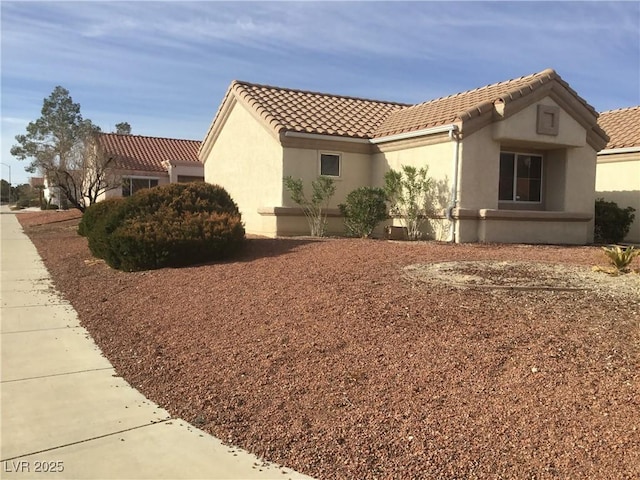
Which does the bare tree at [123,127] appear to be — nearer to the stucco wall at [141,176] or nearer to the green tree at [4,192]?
the green tree at [4,192]

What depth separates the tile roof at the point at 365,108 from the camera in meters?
14.2

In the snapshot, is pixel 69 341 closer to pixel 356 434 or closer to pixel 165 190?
pixel 356 434

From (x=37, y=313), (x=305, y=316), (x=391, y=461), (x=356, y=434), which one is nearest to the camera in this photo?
(x=391, y=461)

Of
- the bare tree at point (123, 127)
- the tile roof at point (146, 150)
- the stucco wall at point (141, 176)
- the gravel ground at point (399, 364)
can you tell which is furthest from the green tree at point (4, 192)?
the gravel ground at point (399, 364)

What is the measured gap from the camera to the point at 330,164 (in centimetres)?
1608

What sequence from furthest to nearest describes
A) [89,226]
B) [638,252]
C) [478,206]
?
[89,226], [478,206], [638,252]

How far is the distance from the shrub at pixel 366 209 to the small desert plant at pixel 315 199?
82cm

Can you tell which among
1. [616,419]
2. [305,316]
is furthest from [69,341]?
[616,419]

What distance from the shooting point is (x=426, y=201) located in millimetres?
14586

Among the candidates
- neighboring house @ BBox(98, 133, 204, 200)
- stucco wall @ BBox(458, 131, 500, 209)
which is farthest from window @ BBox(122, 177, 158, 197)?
stucco wall @ BBox(458, 131, 500, 209)

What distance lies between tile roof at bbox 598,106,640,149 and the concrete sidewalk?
17.3 m

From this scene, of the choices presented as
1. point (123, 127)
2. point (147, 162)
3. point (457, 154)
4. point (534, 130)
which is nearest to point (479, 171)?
point (457, 154)

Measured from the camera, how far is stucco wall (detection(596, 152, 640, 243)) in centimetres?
1766

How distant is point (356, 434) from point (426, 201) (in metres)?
11.1
